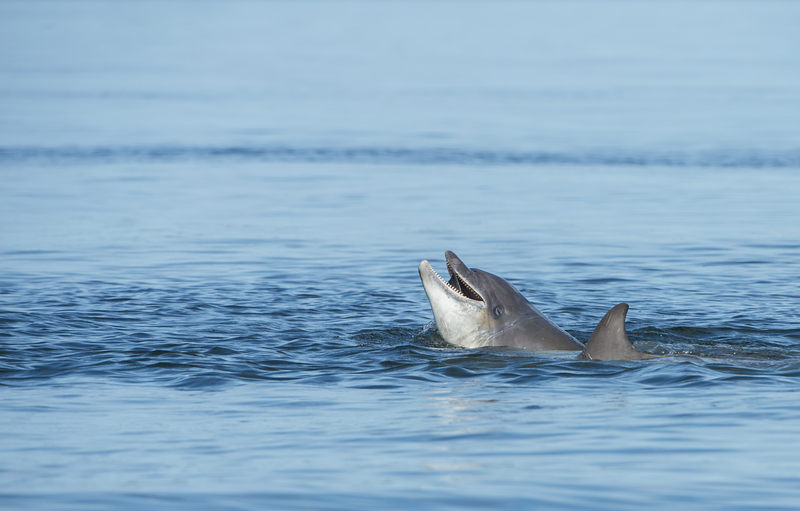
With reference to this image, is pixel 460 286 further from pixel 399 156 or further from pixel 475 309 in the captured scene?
pixel 399 156

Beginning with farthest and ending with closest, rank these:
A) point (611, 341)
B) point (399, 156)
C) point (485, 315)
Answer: point (399, 156), point (485, 315), point (611, 341)

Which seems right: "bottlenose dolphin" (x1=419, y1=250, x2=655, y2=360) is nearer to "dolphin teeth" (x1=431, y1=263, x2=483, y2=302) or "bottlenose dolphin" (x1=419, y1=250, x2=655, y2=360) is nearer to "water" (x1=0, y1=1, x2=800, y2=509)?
"dolphin teeth" (x1=431, y1=263, x2=483, y2=302)

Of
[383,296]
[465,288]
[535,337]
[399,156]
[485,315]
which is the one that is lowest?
[383,296]

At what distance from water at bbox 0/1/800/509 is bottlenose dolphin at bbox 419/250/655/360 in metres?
0.40

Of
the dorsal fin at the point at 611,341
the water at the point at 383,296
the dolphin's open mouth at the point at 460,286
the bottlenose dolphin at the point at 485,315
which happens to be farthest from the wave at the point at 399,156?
the dorsal fin at the point at 611,341

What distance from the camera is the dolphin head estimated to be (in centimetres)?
1302

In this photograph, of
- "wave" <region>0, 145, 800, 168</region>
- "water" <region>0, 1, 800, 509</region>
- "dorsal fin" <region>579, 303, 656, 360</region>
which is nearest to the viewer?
"water" <region>0, 1, 800, 509</region>

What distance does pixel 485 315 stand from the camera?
1308cm

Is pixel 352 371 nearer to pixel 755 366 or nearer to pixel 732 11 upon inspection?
pixel 755 366

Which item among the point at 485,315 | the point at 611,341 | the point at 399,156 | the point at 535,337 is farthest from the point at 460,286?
the point at 399,156

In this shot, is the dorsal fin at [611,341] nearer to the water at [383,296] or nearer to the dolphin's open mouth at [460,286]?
the water at [383,296]

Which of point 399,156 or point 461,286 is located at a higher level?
point 399,156

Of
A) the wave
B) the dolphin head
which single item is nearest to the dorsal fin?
the dolphin head

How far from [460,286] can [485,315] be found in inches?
23.3
